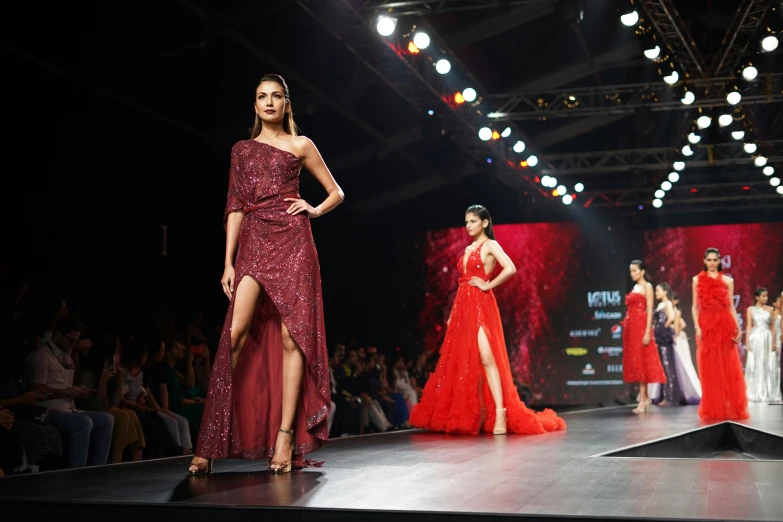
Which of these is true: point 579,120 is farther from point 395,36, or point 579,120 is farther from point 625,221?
point 395,36

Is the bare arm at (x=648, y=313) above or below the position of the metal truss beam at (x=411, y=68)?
below

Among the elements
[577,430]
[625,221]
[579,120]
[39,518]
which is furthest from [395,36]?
[625,221]

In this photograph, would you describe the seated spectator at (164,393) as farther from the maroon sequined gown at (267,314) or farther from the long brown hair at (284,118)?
the long brown hair at (284,118)

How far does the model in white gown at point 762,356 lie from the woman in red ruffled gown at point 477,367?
686 cm

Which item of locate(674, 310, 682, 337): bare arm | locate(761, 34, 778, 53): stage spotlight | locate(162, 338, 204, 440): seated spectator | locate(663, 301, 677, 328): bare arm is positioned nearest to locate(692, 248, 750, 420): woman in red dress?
locate(761, 34, 778, 53): stage spotlight

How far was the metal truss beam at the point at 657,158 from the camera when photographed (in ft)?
37.8

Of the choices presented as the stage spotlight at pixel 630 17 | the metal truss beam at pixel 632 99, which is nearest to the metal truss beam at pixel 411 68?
the metal truss beam at pixel 632 99

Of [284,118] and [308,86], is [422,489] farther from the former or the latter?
[308,86]

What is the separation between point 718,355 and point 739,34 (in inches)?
133

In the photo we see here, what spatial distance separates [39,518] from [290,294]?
3.50ft

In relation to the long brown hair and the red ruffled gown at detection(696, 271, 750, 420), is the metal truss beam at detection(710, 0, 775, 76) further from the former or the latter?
the long brown hair

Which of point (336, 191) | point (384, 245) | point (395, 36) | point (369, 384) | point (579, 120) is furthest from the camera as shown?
point (384, 245)

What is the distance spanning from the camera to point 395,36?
321 inches

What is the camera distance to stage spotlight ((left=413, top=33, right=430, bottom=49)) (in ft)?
27.2
